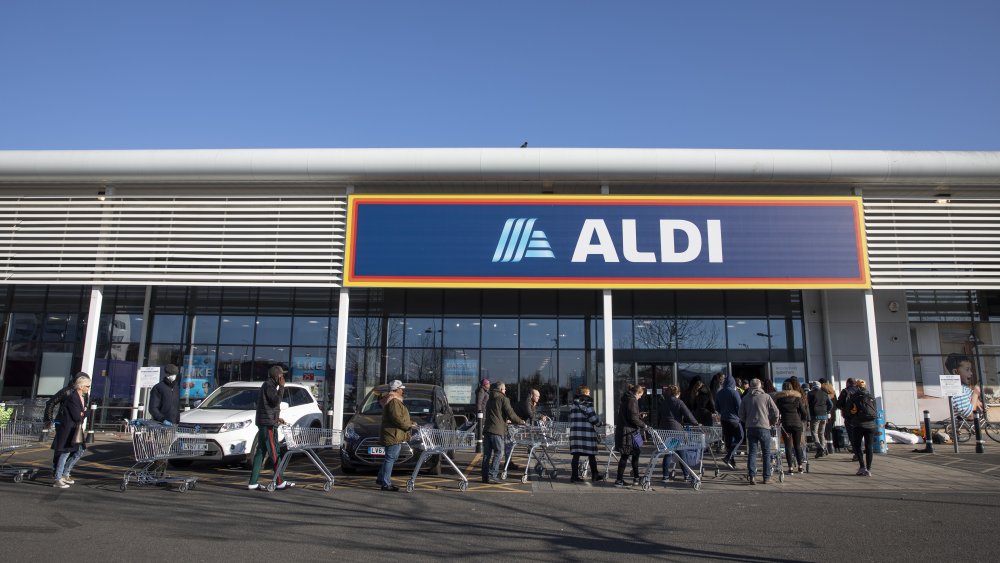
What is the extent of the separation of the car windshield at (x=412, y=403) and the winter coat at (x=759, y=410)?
5.42 meters

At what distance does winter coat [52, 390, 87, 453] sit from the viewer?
9383 millimetres

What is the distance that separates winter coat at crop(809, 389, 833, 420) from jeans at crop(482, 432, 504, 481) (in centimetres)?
722

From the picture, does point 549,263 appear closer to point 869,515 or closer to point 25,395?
point 869,515

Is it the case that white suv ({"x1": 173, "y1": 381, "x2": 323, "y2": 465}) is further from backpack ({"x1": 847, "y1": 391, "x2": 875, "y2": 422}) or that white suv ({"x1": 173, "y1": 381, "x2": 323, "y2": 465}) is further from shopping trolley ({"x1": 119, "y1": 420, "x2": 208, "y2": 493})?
backpack ({"x1": 847, "y1": 391, "x2": 875, "y2": 422})

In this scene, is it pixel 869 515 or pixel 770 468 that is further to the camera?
pixel 770 468

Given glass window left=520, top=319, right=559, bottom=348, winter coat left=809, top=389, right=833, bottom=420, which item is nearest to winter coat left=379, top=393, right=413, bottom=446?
winter coat left=809, top=389, right=833, bottom=420

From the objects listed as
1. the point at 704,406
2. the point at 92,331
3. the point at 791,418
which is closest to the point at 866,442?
the point at 791,418

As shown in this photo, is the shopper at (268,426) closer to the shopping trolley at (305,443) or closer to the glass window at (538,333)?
the shopping trolley at (305,443)

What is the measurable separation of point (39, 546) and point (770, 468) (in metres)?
9.67

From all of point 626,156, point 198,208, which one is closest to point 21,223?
point 198,208

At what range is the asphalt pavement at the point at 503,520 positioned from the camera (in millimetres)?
6227

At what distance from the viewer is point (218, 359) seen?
62.7 ft

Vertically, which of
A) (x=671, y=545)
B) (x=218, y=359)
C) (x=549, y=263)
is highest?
(x=549, y=263)

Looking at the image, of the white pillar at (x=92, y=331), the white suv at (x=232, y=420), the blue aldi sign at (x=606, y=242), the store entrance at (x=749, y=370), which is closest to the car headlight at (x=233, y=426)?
the white suv at (x=232, y=420)
